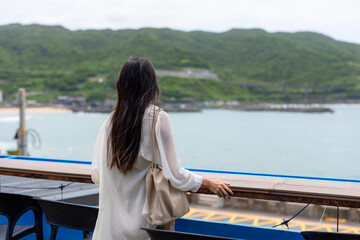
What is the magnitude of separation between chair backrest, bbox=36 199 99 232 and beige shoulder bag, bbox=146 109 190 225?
0.28m

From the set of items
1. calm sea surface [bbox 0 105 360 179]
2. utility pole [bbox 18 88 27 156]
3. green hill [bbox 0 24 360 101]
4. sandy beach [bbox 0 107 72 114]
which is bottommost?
calm sea surface [bbox 0 105 360 179]

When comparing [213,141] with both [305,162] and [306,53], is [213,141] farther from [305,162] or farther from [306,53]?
[306,53]

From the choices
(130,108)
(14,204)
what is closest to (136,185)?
(130,108)

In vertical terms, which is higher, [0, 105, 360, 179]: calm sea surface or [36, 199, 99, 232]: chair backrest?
[36, 199, 99, 232]: chair backrest

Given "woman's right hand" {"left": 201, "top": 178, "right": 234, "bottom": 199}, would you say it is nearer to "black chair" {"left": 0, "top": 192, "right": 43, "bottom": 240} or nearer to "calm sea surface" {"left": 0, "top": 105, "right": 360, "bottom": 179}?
"black chair" {"left": 0, "top": 192, "right": 43, "bottom": 240}

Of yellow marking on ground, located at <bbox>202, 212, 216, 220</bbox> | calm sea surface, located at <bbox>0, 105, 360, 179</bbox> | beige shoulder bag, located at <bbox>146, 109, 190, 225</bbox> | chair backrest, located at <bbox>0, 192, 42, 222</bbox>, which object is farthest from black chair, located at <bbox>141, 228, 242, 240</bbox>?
calm sea surface, located at <bbox>0, 105, 360, 179</bbox>

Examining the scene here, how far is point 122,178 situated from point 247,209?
7.40 m

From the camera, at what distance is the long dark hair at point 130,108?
1515 mm

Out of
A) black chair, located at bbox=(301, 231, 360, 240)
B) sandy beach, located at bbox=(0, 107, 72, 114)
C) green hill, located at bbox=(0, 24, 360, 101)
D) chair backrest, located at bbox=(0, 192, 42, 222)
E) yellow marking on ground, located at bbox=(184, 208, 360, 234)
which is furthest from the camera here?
green hill, located at bbox=(0, 24, 360, 101)

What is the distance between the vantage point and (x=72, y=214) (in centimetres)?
168

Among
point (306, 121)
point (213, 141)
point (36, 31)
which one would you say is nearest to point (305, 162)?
point (213, 141)

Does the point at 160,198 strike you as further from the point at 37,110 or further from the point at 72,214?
the point at 37,110

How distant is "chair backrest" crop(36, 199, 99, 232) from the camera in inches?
65.2

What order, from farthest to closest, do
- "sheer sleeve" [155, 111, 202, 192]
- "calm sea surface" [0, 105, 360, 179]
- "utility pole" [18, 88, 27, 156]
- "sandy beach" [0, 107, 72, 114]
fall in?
"sandy beach" [0, 107, 72, 114] < "calm sea surface" [0, 105, 360, 179] < "utility pole" [18, 88, 27, 156] < "sheer sleeve" [155, 111, 202, 192]
